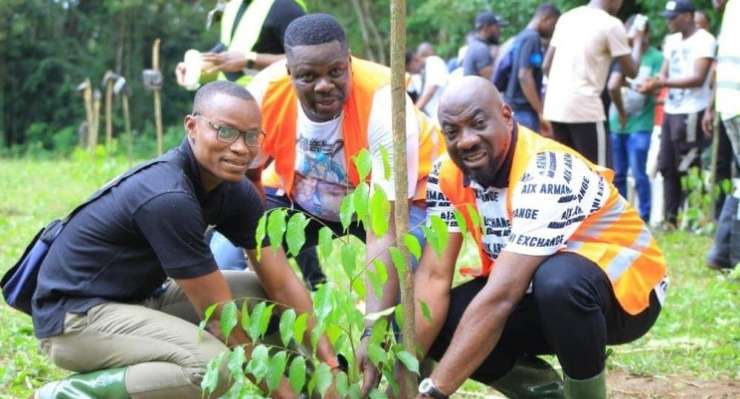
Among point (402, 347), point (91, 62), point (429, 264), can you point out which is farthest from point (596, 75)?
point (91, 62)

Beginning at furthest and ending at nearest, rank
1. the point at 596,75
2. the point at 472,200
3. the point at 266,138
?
the point at 596,75, the point at 266,138, the point at 472,200

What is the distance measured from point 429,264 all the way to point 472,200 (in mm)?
258

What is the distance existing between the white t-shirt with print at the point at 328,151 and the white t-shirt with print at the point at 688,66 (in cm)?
514

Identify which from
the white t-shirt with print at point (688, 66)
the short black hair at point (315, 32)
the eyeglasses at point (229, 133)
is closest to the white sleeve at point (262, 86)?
→ the short black hair at point (315, 32)

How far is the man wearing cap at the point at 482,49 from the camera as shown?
988cm

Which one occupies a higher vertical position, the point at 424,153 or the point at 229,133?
the point at 229,133

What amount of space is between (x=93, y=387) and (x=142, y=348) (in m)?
0.20

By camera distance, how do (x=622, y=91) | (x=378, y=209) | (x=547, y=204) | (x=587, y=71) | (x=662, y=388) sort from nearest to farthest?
(x=378, y=209) → (x=547, y=204) → (x=662, y=388) → (x=587, y=71) → (x=622, y=91)

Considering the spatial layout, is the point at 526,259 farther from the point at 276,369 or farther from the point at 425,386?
the point at 276,369

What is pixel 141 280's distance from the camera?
12.3 feet

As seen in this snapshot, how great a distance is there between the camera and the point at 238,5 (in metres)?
5.57

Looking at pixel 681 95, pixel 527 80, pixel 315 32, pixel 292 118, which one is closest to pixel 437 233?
pixel 315 32

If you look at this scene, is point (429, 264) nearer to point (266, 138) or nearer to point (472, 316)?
point (472, 316)

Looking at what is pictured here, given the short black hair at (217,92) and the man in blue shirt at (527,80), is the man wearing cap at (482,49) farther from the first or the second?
the short black hair at (217,92)
